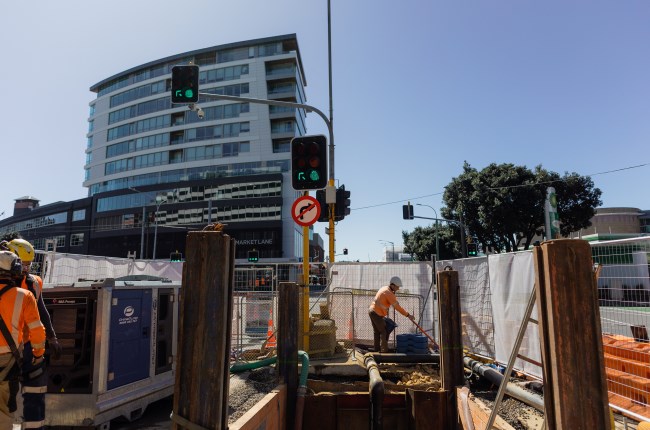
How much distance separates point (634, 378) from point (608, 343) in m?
0.71

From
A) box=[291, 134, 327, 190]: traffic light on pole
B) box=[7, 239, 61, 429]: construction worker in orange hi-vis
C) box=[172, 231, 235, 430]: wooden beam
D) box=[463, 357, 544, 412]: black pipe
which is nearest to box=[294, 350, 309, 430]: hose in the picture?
box=[172, 231, 235, 430]: wooden beam

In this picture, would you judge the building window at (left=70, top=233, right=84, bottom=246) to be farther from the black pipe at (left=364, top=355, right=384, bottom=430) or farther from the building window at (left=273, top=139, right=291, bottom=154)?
the black pipe at (left=364, top=355, right=384, bottom=430)

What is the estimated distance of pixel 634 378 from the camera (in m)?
4.94

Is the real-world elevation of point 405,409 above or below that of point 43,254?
below

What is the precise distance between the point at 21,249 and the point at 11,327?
1215 millimetres

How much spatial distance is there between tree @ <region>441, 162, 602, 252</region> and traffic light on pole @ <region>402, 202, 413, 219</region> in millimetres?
5191

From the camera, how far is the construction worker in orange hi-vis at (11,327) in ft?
12.5

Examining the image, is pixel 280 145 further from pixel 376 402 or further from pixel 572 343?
pixel 572 343

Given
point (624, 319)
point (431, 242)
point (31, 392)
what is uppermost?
point (431, 242)

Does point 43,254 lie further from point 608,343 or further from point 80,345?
point 608,343

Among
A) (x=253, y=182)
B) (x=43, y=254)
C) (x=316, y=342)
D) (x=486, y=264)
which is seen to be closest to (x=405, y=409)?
(x=316, y=342)

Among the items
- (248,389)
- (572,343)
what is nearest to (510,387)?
(572,343)

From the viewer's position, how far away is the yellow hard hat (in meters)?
4.66

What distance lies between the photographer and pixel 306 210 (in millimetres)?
7145
